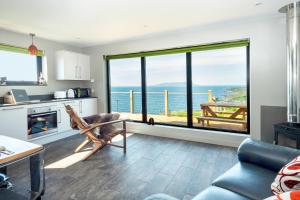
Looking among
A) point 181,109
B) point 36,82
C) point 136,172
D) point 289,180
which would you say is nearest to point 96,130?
point 136,172

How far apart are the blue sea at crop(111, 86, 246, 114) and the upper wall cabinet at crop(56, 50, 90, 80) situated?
0.97m

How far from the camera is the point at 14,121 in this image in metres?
3.34

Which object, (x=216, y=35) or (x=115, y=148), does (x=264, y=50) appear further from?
(x=115, y=148)

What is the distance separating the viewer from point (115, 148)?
359cm

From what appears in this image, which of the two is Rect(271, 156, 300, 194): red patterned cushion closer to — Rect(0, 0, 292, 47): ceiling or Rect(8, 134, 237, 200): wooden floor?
Rect(8, 134, 237, 200): wooden floor

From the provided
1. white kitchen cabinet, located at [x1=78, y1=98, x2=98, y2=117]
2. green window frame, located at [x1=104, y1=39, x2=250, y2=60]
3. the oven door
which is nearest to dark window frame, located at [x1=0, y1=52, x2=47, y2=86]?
the oven door

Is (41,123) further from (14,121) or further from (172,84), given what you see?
(172,84)

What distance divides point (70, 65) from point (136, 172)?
3368 millimetres

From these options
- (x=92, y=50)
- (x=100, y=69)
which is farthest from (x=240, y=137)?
(x=92, y=50)

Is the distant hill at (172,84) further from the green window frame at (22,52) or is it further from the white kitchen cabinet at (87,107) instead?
the green window frame at (22,52)

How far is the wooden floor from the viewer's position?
214 cm

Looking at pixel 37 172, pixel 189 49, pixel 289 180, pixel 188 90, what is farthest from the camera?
pixel 188 90

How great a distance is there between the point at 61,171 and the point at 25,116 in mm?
1555

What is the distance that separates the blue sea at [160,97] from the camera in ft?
13.6
